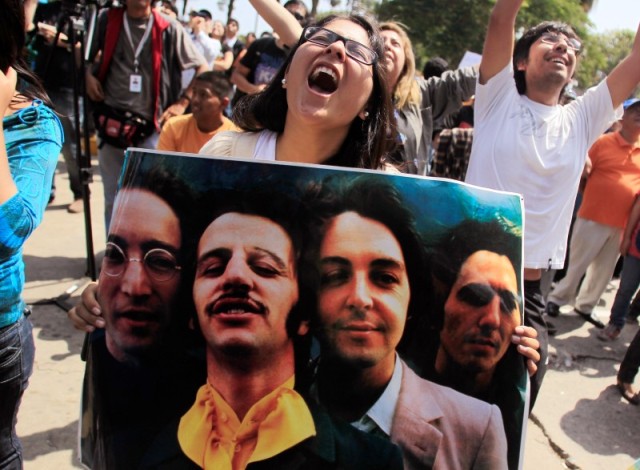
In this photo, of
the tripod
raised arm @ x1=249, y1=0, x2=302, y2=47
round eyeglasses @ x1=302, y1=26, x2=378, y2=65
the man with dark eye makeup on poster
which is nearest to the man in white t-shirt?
raised arm @ x1=249, y1=0, x2=302, y2=47

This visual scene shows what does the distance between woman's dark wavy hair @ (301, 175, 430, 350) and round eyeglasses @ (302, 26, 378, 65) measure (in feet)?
1.79

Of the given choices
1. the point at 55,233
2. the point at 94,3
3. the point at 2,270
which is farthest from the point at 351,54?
the point at 55,233

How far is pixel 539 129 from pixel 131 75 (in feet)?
9.10

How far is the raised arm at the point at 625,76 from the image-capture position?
2398 millimetres

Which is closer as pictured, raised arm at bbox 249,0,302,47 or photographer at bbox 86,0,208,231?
raised arm at bbox 249,0,302,47

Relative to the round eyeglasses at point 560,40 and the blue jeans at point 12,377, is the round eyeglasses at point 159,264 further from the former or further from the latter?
the round eyeglasses at point 560,40

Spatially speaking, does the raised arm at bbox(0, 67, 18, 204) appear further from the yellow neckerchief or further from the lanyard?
the lanyard

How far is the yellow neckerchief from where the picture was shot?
121 centimetres

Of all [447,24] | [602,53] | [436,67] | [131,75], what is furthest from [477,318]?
[602,53]

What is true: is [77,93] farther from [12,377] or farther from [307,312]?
[307,312]

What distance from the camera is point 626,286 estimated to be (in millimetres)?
4684

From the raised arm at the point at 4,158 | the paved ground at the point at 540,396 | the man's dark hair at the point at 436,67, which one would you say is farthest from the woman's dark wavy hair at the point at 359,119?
the man's dark hair at the point at 436,67

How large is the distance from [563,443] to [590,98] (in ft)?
6.13

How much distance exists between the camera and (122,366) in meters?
1.27
